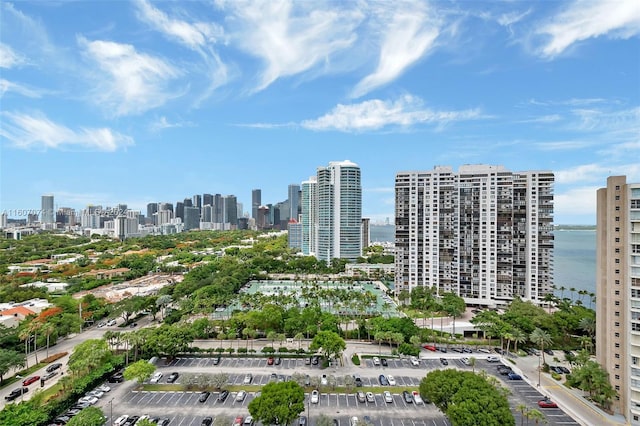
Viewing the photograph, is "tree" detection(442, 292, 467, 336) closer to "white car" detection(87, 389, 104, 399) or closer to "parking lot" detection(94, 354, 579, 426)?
"parking lot" detection(94, 354, 579, 426)

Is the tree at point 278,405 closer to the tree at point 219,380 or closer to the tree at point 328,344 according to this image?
the tree at point 219,380

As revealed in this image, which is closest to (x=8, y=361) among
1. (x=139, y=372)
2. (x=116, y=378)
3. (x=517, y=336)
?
(x=116, y=378)

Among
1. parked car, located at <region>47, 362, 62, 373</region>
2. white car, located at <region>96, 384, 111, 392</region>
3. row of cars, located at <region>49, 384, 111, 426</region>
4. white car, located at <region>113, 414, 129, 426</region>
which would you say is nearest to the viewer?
white car, located at <region>113, 414, 129, 426</region>

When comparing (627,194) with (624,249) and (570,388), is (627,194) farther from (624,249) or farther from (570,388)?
(570,388)

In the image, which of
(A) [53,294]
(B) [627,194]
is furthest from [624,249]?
(A) [53,294]

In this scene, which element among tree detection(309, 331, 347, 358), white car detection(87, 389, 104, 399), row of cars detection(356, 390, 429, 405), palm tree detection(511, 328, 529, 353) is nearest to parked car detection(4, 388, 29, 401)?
white car detection(87, 389, 104, 399)

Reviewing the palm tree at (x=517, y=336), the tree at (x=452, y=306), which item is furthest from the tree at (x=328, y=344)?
the tree at (x=452, y=306)
